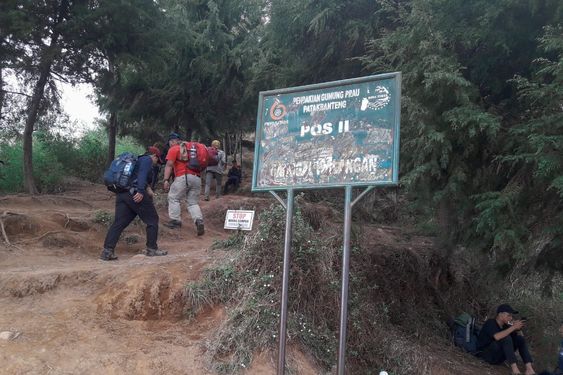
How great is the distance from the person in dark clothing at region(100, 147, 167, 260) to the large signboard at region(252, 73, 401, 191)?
301 centimetres

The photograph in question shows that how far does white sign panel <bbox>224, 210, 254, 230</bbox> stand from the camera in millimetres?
6745

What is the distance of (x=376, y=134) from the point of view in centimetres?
449

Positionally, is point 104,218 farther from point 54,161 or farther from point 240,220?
point 54,161

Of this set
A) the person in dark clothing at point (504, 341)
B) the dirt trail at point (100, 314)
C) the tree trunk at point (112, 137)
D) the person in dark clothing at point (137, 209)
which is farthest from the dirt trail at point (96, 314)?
the tree trunk at point (112, 137)

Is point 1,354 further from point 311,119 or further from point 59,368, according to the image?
point 311,119

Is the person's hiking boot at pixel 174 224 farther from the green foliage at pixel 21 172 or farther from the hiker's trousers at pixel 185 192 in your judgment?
the green foliage at pixel 21 172

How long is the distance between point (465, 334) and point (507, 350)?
1.03 metres

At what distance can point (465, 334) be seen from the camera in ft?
30.3

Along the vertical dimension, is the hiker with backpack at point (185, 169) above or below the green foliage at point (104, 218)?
above

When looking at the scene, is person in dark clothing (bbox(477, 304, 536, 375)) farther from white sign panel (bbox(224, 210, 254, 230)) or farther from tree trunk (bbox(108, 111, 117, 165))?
tree trunk (bbox(108, 111, 117, 165))

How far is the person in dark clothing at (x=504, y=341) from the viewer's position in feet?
26.9

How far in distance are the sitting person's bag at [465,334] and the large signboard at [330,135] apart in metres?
5.66

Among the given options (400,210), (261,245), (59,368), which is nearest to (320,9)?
(400,210)

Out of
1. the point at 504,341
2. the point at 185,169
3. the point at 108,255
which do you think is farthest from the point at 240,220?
the point at 504,341
